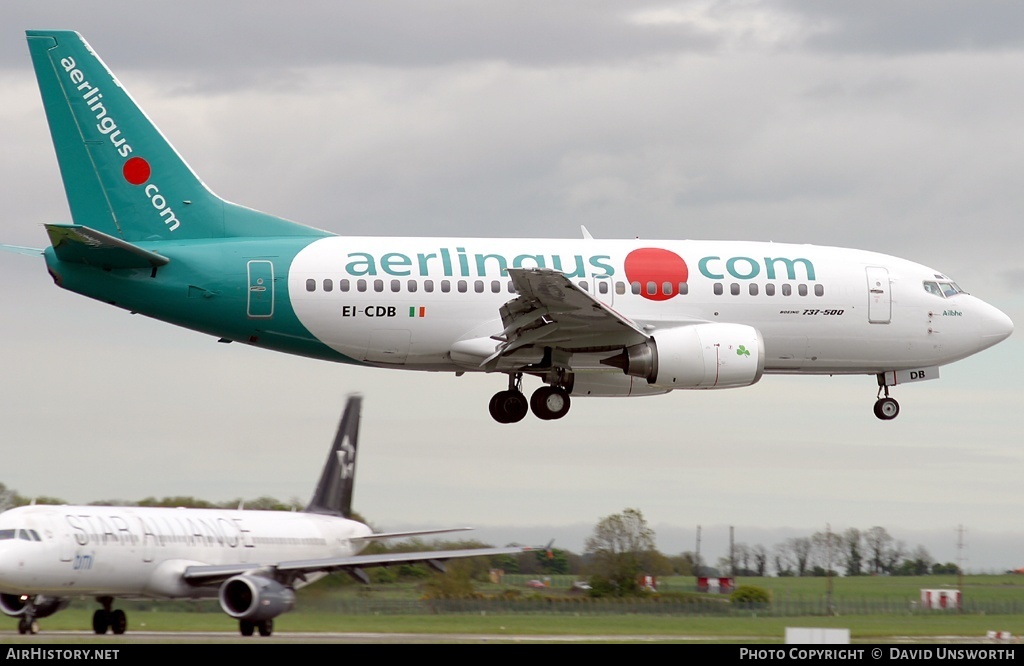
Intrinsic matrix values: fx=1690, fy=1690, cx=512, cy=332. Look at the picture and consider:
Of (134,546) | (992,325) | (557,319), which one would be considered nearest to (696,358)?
(557,319)

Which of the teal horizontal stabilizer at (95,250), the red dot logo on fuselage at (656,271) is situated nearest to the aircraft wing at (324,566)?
the red dot logo on fuselage at (656,271)

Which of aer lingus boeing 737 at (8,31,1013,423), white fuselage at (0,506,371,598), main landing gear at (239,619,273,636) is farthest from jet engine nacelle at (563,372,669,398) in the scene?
main landing gear at (239,619,273,636)

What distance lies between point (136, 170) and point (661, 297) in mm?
13644

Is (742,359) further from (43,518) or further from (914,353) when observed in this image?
(43,518)

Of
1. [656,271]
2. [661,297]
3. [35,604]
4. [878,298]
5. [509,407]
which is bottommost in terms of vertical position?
[35,604]

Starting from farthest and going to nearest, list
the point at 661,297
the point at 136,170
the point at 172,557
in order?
the point at 661,297 → the point at 136,170 → the point at 172,557

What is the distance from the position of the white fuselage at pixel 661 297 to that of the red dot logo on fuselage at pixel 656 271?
4cm

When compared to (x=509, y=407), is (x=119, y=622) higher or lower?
lower

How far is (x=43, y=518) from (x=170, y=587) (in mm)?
3460

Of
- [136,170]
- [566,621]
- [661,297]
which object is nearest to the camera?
[566,621]

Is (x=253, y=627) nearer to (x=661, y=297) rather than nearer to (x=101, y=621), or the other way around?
(x=101, y=621)

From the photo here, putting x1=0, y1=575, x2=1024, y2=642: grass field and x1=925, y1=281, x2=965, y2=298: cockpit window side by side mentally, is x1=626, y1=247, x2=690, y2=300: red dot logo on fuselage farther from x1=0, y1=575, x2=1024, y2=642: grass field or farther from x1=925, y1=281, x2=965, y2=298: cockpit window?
x1=0, y1=575, x2=1024, y2=642: grass field

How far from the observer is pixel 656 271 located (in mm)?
43062

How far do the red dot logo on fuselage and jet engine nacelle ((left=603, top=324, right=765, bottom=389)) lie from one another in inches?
55.7
